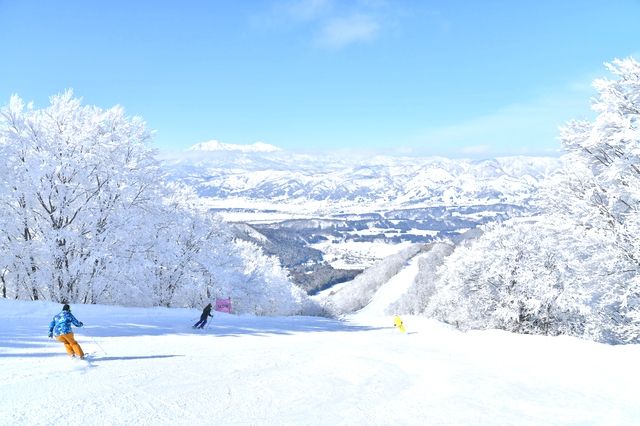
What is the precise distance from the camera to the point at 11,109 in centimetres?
2877

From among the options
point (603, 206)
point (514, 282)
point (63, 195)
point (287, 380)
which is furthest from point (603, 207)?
point (63, 195)

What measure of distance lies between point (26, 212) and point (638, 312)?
3380cm

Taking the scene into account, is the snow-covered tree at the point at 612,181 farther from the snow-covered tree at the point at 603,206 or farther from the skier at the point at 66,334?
the skier at the point at 66,334

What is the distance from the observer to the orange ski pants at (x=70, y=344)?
12953 mm

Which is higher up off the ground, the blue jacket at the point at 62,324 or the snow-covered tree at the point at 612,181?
the snow-covered tree at the point at 612,181

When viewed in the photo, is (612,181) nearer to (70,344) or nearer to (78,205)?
(70,344)

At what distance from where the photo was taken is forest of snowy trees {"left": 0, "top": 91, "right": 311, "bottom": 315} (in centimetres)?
2705

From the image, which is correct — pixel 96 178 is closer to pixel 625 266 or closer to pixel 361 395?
pixel 361 395

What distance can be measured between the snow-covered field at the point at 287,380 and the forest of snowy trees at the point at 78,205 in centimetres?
802

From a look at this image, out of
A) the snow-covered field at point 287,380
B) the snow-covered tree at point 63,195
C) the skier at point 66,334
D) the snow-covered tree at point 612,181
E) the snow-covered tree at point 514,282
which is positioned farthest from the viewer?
the snow-covered tree at point 514,282

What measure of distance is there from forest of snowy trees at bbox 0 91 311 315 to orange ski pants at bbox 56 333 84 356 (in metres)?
14.3

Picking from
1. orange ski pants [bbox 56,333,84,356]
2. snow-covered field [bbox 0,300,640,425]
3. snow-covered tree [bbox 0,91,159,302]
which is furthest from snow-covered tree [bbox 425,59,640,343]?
snow-covered tree [bbox 0,91,159,302]

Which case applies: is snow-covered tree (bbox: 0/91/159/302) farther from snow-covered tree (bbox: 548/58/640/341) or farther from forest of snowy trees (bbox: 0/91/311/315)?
snow-covered tree (bbox: 548/58/640/341)

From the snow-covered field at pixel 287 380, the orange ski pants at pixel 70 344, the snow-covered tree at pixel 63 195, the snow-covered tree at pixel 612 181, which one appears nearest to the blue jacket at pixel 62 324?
the orange ski pants at pixel 70 344
